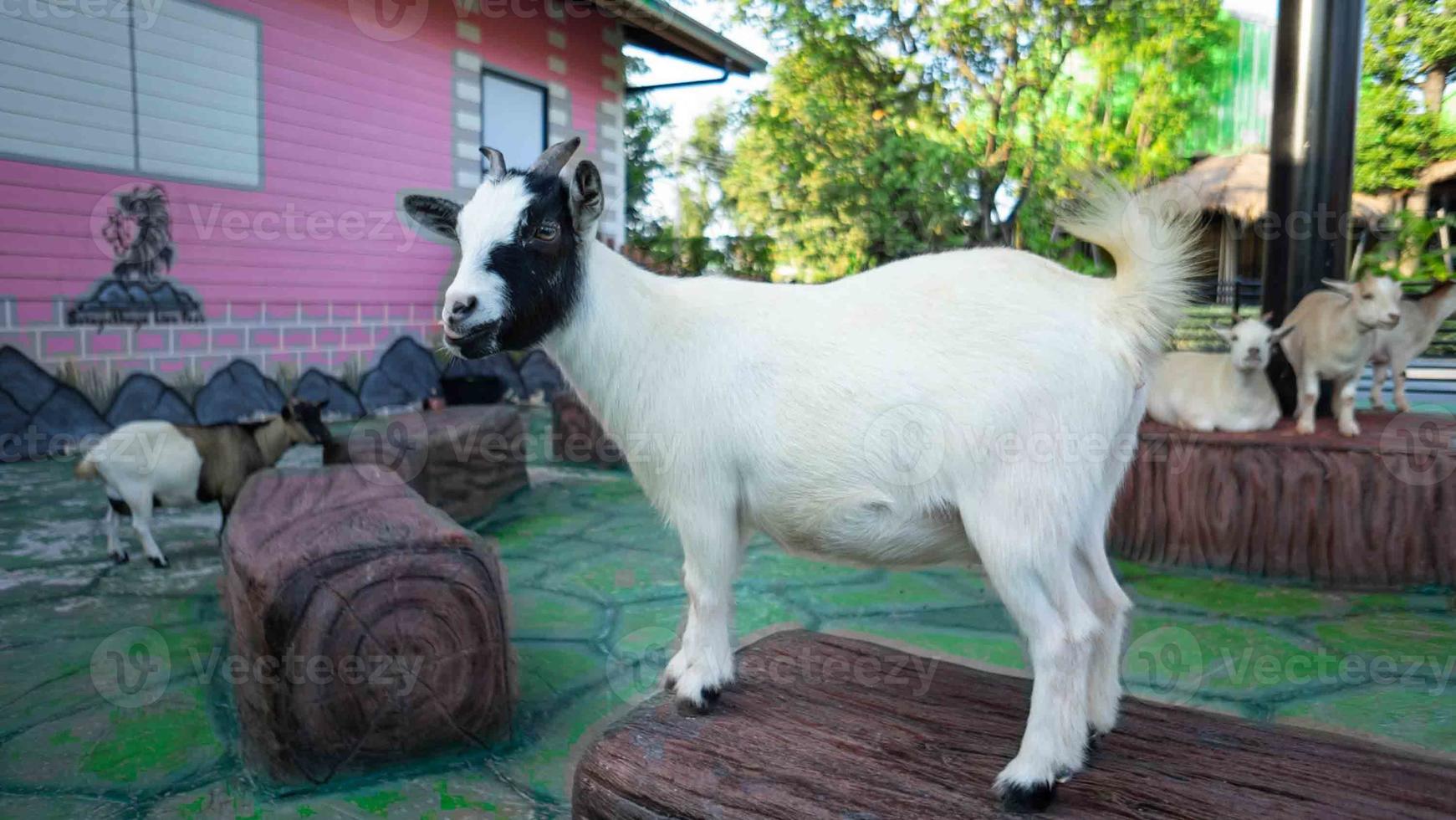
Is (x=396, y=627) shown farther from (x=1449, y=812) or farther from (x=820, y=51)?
(x=820, y=51)

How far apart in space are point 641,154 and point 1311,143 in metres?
11.0

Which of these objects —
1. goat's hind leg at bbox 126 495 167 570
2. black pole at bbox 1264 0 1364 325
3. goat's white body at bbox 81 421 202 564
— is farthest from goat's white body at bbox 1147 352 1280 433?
goat's hind leg at bbox 126 495 167 570

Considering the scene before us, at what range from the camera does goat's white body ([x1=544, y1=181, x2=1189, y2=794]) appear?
1663mm

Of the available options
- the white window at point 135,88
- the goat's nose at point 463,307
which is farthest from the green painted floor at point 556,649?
the white window at point 135,88

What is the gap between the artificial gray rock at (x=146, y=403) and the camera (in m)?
7.23

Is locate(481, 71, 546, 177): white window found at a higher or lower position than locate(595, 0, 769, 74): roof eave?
lower

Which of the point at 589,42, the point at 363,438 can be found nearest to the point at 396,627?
the point at 363,438

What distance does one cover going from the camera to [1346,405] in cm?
473

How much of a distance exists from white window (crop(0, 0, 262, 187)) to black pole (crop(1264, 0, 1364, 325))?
7918mm

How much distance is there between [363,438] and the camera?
219 inches

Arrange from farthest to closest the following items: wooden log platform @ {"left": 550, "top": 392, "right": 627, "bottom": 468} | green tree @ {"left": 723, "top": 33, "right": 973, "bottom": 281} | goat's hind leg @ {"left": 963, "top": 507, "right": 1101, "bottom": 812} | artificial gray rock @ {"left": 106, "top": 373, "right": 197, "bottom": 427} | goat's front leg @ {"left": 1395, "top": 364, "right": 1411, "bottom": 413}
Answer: green tree @ {"left": 723, "top": 33, "right": 973, "bottom": 281}, wooden log platform @ {"left": 550, "top": 392, "right": 627, "bottom": 468}, artificial gray rock @ {"left": 106, "top": 373, "right": 197, "bottom": 427}, goat's front leg @ {"left": 1395, "top": 364, "right": 1411, "bottom": 413}, goat's hind leg @ {"left": 963, "top": 507, "right": 1101, "bottom": 812}

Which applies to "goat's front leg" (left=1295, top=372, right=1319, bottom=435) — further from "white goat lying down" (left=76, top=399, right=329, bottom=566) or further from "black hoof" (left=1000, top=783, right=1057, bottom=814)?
"white goat lying down" (left=76, top=399, right=329, bottom=566)

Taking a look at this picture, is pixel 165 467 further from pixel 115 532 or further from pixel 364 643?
pixel 364 643

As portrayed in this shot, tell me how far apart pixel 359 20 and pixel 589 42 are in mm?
3394
